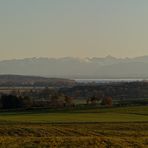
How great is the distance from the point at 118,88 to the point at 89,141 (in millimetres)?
166793

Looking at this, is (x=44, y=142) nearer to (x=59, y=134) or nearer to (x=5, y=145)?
(x=5, y=145)

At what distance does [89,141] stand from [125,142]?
2544 mm

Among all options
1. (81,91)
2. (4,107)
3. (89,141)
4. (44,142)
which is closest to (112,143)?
(89,141)

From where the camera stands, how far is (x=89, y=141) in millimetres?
29516

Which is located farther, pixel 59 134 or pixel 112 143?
pixel 59 134

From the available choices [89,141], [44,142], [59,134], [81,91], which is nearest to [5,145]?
[44,142]

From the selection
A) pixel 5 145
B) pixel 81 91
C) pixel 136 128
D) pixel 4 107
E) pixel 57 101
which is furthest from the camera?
pixel 81 91

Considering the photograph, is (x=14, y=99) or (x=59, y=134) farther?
(x=14, y=99)

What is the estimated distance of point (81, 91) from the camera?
19075 cm

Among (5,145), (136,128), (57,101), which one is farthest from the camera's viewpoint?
(57,101)

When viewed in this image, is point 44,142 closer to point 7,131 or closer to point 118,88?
point 7,131

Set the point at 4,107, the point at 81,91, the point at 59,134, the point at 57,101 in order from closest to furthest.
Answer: the point at 59,134 → the point at 4,107 → the point at 57,101 → the point at 81,91

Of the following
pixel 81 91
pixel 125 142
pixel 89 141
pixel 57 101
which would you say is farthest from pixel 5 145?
pixel 81 91

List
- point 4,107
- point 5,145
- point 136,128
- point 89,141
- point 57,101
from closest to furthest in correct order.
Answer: point 5,145, point 89,141, point 136,128, point 4,107, point 57,101
